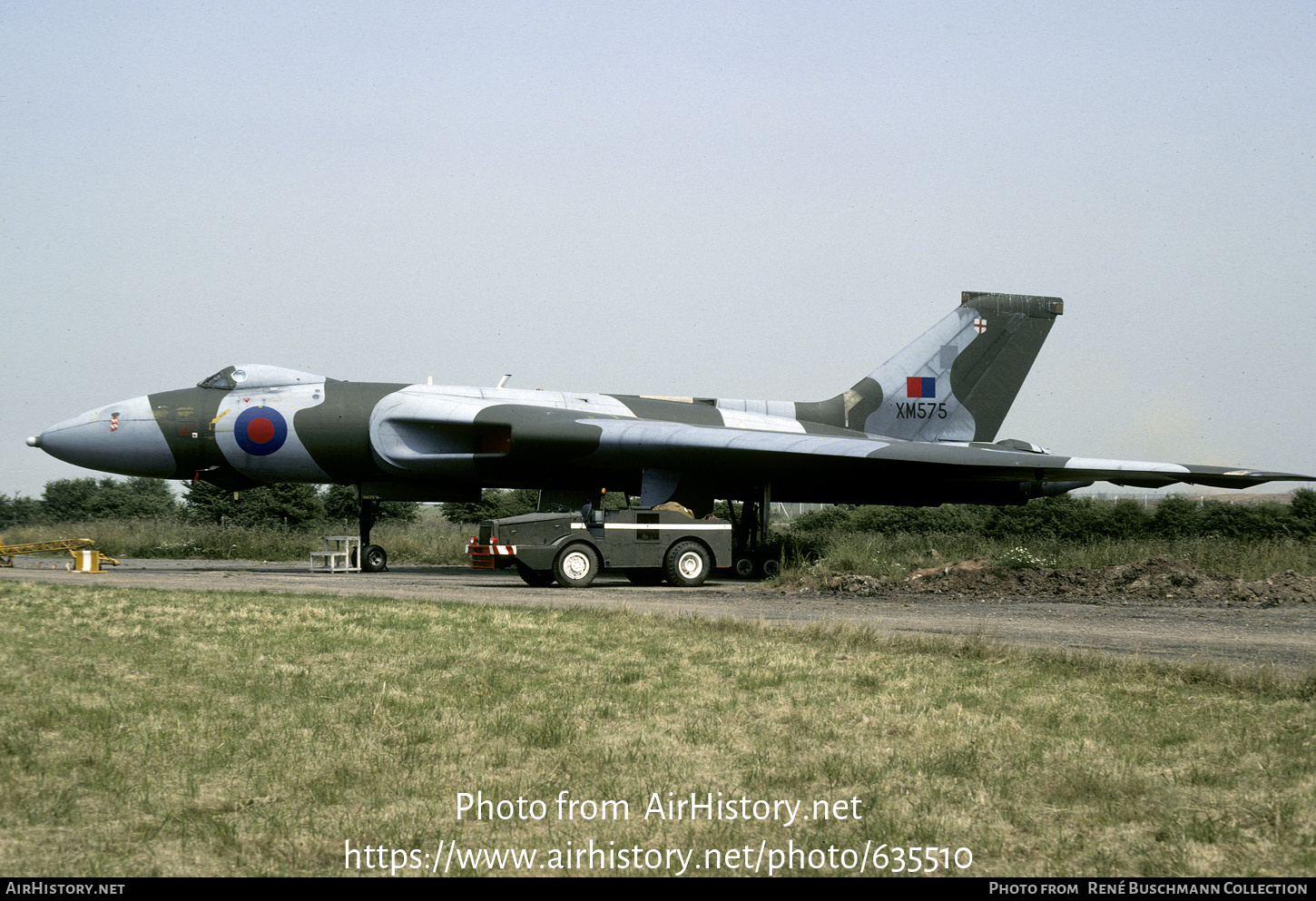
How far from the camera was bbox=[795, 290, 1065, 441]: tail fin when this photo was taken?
22.5 metres

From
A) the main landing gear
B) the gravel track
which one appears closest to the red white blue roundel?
the main landing gear

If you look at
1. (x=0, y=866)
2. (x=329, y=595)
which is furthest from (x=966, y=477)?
(x=0, y=866)

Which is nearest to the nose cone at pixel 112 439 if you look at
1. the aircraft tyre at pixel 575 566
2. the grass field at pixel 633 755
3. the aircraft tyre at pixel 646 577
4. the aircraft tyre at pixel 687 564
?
the aircraft tyre at pixel 575 566

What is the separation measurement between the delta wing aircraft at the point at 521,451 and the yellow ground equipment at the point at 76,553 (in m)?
1.61

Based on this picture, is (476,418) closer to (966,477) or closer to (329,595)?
(329,595)

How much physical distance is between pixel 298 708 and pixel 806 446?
45.6 ft

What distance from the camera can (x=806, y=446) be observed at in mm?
19078

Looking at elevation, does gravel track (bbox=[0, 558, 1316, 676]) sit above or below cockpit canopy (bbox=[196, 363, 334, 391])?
below

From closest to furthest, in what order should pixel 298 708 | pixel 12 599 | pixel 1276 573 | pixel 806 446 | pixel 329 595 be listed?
1. pixel 298 708
2. pixel 12 599
3. pixel 329 595
4. pixel 1276 573
5. pixel 806 446

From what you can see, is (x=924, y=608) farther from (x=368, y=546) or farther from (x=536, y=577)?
(x=368, y=546)

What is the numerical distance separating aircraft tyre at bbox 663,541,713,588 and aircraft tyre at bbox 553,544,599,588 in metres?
1.23

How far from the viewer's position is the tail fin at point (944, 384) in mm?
22484

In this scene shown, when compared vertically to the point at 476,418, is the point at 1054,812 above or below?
below

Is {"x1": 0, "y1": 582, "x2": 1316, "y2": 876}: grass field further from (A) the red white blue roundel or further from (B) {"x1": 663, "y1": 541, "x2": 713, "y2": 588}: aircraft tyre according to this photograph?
(A) the red white blue roundel
